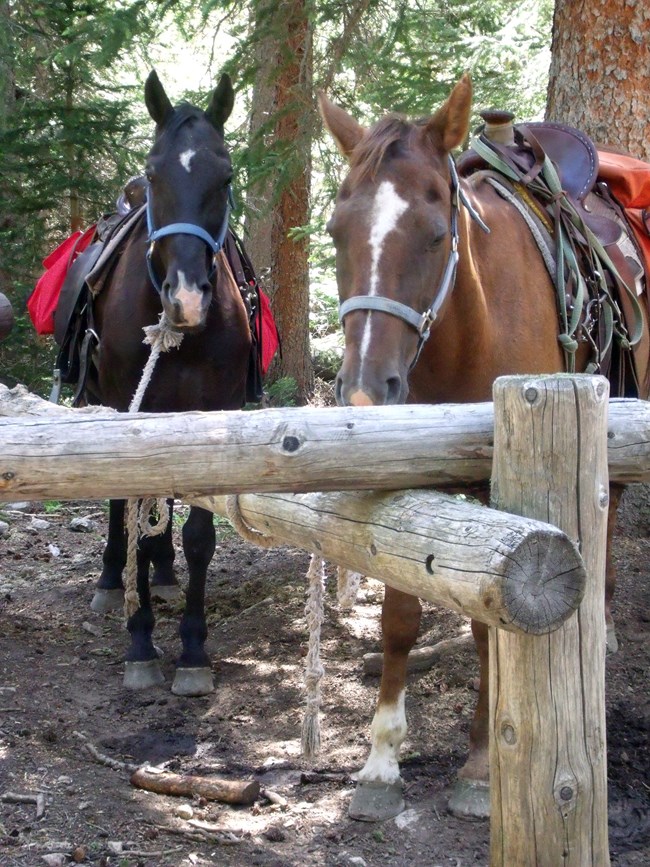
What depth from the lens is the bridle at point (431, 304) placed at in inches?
124

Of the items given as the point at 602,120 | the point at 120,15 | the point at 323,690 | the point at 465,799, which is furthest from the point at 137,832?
the point at 120,15

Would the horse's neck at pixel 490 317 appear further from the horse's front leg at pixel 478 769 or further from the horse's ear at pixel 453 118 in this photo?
the horse's front leg at pixel 478 769

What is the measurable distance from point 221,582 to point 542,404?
184 inches

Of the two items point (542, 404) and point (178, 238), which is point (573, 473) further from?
point (178, 238)

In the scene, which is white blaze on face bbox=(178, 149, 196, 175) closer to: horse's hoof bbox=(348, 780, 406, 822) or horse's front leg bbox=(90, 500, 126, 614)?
horse's front leg bbox=(90, 500, 126, 614)

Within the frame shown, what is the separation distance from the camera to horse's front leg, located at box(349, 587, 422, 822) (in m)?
3.66

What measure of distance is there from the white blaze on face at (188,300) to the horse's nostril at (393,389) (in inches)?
65.5

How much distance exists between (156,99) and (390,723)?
132 inches

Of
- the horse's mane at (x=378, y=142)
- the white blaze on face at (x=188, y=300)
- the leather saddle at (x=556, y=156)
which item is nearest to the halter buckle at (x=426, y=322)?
the horse's mane at (x=378, y=142)

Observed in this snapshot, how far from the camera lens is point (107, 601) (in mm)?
6145

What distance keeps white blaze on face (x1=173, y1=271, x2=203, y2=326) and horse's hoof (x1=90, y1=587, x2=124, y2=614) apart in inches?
95.6

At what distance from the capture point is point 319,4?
322 inches

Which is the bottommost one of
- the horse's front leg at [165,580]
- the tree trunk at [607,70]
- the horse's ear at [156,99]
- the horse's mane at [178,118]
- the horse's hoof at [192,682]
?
the horse's hoof at [192,682]

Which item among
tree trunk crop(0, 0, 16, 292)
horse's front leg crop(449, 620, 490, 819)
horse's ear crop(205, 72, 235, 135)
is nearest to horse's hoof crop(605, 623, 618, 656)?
horse's front leg crop(449, 620, 490, 819)
